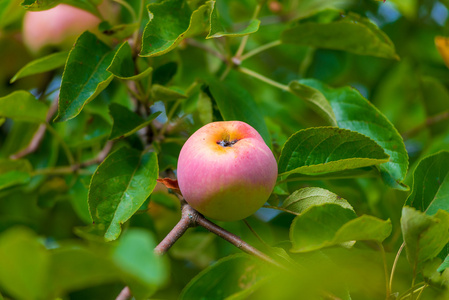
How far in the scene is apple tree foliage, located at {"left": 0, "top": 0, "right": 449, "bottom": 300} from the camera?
2.05ft

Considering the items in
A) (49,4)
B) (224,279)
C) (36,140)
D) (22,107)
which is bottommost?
(36,140)

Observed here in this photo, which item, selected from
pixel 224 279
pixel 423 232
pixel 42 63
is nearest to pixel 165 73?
pixel 42 63

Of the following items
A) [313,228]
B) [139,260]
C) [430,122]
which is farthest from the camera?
[430,122]

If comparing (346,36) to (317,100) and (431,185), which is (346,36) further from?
(431,185)

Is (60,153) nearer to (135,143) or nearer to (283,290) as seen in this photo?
(135,143)

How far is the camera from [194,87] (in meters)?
1.02

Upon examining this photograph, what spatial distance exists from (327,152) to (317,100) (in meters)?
0.18

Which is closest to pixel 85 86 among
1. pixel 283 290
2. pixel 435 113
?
pixel 283 290

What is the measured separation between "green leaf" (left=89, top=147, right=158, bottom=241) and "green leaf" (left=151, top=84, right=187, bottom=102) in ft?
0.38

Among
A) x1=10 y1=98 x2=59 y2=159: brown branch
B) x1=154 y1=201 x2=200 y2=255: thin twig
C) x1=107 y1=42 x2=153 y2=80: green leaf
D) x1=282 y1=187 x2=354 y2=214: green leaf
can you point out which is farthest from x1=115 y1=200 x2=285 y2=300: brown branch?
x1=10 y1=98 x2=59 y2=159: brown branch

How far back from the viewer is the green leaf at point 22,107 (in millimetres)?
962

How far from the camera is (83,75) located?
0.89 meters

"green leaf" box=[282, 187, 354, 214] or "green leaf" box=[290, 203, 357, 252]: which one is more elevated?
"green leaf" box=[290, 203, 357, 252]

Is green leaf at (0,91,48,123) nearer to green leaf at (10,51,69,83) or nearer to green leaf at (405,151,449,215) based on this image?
green leaf at (10,51,69,83)
